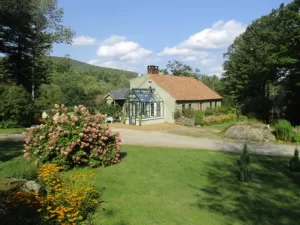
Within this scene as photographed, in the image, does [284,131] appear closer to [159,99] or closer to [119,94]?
[159,99]

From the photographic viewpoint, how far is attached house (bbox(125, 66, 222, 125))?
31631 millimetres

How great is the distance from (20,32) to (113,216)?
31304 mm

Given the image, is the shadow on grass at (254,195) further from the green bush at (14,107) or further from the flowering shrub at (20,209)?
the green bush at (14,107)

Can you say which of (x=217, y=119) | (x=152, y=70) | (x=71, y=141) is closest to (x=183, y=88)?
(x=152, y=70)

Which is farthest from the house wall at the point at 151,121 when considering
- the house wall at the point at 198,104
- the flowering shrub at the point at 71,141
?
the flowering shrub at the point at 71,141

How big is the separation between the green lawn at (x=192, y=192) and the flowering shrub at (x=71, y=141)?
2.22 feet

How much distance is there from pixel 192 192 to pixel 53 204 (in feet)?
15.0

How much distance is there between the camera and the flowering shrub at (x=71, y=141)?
10.8 meters

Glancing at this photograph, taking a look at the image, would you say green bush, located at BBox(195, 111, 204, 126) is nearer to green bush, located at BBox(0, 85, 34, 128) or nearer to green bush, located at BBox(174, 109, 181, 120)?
green bush, located at BBox(174, 109, 181, 120)

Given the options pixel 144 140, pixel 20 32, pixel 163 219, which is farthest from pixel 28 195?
pixel 20 32

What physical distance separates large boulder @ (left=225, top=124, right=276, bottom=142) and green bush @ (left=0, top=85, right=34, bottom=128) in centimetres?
1946

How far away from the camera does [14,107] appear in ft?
82.6

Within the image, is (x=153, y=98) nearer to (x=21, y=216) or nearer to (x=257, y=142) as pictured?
(x=257, y=142)

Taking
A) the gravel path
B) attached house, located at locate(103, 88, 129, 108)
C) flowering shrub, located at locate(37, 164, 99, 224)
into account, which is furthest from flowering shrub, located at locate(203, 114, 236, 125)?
flowering shrub, located at locate(37, 164, 99, 224)
